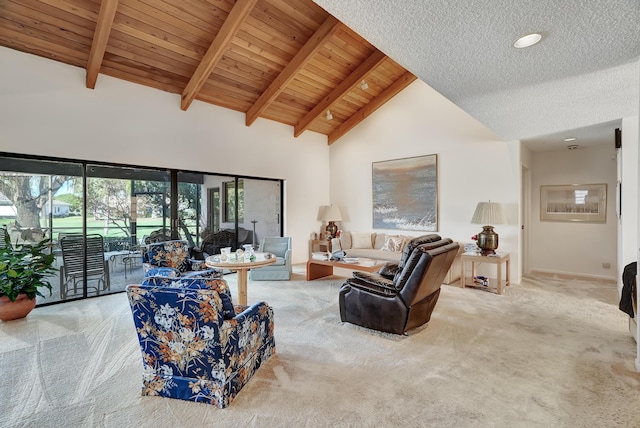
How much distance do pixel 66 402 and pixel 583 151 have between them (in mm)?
7878

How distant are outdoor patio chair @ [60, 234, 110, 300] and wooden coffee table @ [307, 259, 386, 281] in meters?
3.19

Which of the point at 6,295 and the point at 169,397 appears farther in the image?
the point at 6,295

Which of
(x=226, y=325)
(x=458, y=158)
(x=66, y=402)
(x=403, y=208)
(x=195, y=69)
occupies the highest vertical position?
(x=195, y=69)

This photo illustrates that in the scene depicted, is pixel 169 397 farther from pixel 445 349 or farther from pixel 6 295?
pixel 6 295

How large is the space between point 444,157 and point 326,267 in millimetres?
3168

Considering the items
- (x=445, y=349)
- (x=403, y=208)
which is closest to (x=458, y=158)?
(x=403, y=208)

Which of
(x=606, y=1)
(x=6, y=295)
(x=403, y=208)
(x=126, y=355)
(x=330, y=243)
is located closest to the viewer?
(x=606, y=1)

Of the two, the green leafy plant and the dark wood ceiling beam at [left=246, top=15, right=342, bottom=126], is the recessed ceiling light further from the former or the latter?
the green leafy plant

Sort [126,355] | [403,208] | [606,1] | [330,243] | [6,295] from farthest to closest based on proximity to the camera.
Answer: [330,243]
[403,208]
[6,295]
[126,355]
[606,1]

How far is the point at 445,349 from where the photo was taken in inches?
111

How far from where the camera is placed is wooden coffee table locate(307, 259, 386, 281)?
4.65m

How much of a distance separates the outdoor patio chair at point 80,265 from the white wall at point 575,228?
7.80 metres

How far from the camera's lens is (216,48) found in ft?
14.1

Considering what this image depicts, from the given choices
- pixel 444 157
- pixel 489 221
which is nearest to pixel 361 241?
pixel 444 157
